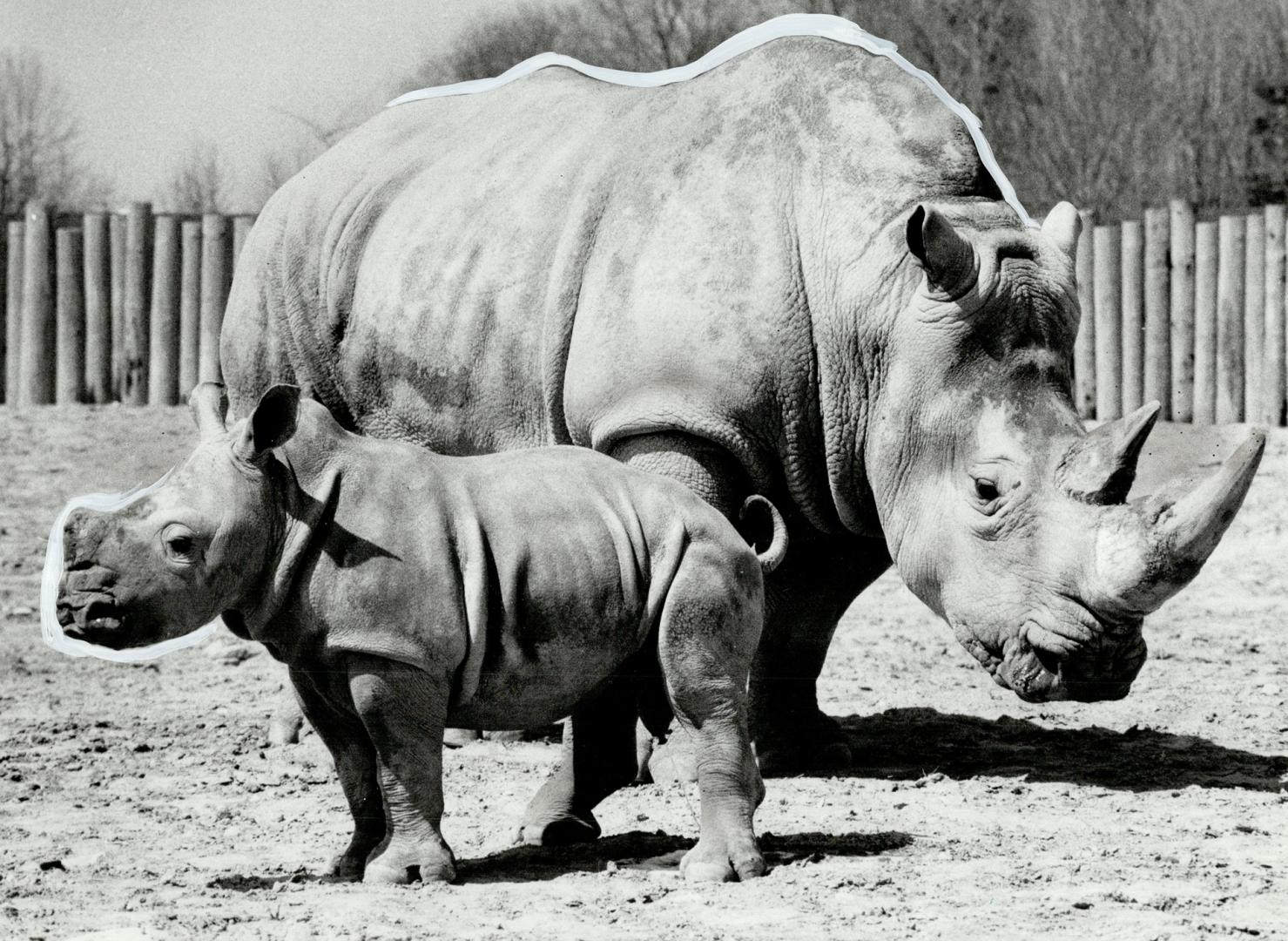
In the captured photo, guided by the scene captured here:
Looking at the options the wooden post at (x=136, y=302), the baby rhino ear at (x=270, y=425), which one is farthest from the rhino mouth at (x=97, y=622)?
the wooden post at (x=136, y=302)

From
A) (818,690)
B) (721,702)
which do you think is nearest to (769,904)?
(721,702)

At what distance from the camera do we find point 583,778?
493 centimetres

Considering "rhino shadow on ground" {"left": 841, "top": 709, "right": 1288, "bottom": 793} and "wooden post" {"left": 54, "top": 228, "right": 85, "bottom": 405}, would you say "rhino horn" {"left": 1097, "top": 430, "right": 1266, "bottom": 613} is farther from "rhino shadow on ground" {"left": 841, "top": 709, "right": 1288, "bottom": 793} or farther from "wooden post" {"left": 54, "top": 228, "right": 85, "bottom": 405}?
"wooden post" {"left": 54, "top": 228, "right": 85, "bottom": 405}

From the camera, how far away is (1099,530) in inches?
204

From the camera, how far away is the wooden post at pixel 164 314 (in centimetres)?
1363

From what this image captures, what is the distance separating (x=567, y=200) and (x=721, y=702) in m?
2.24

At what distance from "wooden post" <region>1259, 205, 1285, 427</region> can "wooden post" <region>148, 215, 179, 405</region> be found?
7.34m

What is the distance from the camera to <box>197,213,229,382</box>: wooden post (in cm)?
1359

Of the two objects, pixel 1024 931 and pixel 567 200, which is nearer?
pixel 1024 931

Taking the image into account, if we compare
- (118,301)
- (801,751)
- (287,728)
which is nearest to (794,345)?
(801,751)

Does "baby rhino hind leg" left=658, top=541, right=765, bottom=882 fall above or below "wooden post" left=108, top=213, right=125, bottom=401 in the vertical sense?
above

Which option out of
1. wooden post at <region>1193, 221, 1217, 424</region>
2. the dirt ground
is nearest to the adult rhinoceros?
the dirt ground

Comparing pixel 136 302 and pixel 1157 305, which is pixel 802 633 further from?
pixel 1157 305

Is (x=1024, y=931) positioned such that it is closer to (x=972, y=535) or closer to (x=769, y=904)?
(x=769, y=904)
